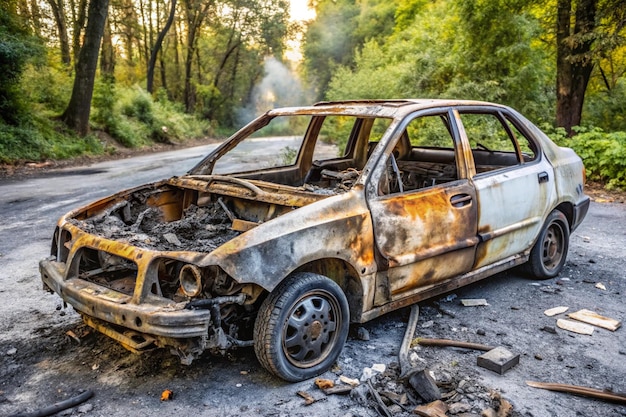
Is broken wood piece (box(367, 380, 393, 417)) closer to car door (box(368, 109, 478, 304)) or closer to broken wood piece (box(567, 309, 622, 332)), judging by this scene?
car door (box(368, 109, 478, 304))

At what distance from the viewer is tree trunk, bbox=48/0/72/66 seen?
2402 centimetres

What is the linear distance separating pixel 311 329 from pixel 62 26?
83.7ft

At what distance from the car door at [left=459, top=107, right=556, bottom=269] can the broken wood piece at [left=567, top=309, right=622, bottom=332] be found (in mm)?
726

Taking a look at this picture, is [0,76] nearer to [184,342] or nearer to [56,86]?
[56,86]

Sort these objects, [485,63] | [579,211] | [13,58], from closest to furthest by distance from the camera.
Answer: [579,211], [13,58], [485,63]

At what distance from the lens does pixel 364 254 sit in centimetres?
368

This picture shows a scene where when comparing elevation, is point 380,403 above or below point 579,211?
below

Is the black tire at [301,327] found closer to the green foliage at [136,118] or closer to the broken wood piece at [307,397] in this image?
the broken wood piece at [307,397]

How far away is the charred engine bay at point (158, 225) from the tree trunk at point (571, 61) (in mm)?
10599

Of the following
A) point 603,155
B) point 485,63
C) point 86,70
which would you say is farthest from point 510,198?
point 86,70

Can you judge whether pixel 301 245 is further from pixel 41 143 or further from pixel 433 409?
pixel 41 143

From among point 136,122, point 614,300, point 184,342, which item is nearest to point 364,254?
point 184,342

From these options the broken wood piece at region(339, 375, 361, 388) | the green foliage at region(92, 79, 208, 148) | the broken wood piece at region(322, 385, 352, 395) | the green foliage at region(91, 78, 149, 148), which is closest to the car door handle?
the broken wood piece at region(339, 375, 361, 388)

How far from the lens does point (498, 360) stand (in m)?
3.60
